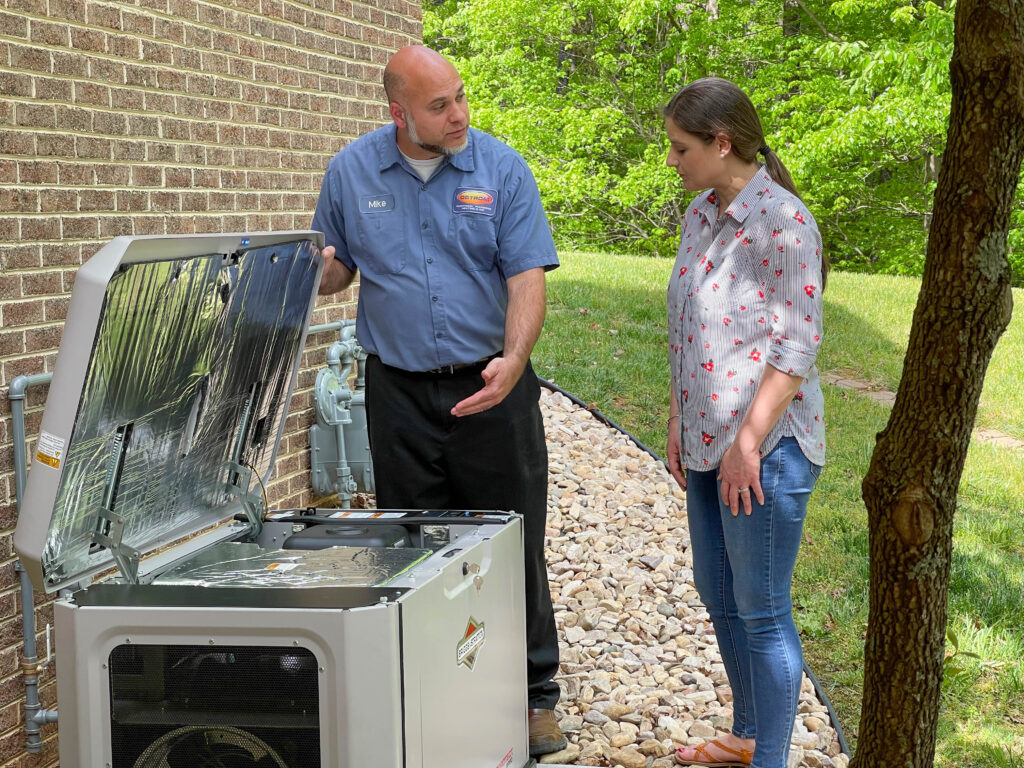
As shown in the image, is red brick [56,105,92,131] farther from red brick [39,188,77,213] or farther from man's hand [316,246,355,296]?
man's hand [316,246,355,296]

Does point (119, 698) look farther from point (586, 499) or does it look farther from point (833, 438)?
point (833, 438)

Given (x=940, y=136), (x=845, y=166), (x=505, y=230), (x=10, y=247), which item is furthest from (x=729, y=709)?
(x=845, y=166)

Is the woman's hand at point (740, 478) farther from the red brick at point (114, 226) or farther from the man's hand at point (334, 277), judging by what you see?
the red brick at point (114, 226)

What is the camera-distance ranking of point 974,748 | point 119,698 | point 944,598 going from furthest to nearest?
point 974,748, point 119,698, point 944,598

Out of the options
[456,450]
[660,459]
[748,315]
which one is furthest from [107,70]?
[660,459]

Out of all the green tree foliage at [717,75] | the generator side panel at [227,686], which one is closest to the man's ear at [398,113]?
the generator side panel at [227,686]

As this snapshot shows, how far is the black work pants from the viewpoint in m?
3.65

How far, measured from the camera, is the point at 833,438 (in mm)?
8938

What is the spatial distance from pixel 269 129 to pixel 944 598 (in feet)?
13.0

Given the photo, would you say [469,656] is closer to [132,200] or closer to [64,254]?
[64,254]

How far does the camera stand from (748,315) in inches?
123

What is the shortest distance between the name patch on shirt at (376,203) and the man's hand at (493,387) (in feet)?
2.05

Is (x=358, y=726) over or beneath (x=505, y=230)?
beneath

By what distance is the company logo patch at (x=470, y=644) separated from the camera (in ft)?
8.27
